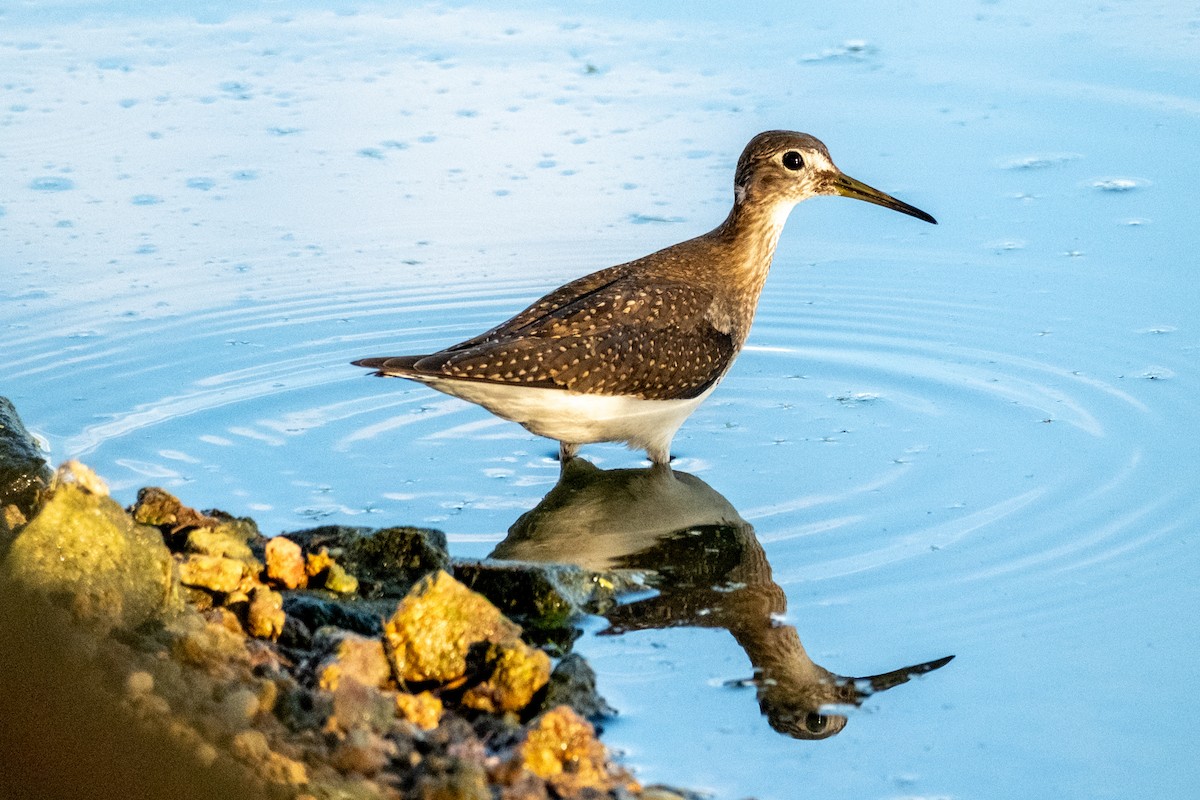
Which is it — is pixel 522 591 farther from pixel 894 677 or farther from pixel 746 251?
pixel 746 251

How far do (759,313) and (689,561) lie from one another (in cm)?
290

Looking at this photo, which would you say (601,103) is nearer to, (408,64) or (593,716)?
(408,64)

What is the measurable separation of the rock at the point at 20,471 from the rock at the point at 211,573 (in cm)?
101

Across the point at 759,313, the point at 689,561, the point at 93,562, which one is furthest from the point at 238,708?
the point at 759,313

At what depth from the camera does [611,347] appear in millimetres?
7609

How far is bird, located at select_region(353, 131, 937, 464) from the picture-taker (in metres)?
7.36

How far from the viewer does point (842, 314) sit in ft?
30.3

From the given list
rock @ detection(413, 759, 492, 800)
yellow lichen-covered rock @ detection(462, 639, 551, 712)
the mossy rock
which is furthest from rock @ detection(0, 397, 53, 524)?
rock @ detection(413, 759, 492, 800)

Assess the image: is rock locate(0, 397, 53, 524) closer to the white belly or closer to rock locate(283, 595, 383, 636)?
rock locate(283, 595, 383, 636)

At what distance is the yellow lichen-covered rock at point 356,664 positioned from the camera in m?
4.88

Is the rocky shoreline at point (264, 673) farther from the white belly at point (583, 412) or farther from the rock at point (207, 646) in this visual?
the white belly at point (583, 412)

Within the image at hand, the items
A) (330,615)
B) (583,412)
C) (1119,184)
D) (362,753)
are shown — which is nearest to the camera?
(362,753)

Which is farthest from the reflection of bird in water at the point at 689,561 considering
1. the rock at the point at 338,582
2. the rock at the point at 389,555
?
the rock at the point at 338,582

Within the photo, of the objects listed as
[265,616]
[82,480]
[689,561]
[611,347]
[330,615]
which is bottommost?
[689,561]
